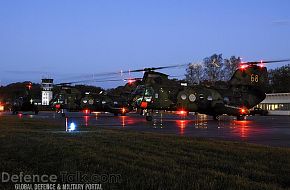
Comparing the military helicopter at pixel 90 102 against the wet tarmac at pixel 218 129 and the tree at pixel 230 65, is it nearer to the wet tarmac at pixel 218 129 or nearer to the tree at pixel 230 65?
the wet tarmac at pixel 218 129

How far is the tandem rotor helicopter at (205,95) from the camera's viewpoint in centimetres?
3828

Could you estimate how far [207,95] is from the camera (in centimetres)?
3991

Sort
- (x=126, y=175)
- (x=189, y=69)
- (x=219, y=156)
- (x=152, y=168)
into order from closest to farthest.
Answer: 1. (x=126, y=175)
2. (x=152, y=168)
3. (x=219, y=156)
4. (x=189, y=69)

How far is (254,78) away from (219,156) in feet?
108

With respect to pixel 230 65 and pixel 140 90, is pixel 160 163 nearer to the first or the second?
pixel 140 90

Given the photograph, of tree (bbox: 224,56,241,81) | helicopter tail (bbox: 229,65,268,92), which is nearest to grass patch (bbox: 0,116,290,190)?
helicopter tail (bbox: 229,65,268,92)

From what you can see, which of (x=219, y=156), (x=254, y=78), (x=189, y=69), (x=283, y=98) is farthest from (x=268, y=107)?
(x=219, y=156)

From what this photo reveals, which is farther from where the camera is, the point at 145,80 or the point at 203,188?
the point at 145,80

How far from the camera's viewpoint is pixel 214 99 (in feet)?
131

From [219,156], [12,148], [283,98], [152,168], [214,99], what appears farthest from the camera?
[283,98]

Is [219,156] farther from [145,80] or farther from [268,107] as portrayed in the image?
[268,107]

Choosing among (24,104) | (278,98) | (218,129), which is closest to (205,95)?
(218,129)

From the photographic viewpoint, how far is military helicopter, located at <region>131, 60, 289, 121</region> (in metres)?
38.3

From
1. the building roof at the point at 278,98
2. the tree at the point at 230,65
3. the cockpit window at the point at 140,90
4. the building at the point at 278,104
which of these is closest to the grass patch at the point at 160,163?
the cockpit window at the point at 140,90
